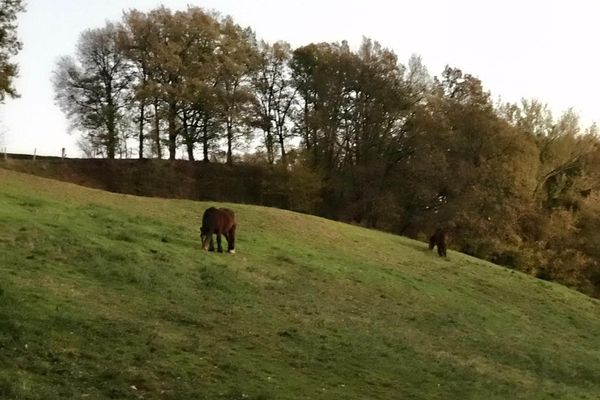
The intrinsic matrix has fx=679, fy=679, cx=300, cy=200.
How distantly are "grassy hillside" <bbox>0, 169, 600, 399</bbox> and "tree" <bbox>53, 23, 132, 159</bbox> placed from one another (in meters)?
33.9

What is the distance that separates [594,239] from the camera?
52.0m

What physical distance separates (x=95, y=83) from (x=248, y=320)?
2174 inches

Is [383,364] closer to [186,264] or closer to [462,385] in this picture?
[462,385]

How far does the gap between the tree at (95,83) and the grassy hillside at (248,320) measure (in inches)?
1334

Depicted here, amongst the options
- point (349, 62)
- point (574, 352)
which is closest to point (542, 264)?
point (349, 62)

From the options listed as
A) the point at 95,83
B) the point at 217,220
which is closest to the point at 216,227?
the point at 217,220

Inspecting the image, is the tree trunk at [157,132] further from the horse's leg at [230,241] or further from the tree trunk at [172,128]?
the horse's leg at [230,241]

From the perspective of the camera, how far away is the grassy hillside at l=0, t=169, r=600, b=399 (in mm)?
10070

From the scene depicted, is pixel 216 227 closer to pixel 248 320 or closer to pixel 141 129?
pixel 248 320

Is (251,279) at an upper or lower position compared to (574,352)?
upper

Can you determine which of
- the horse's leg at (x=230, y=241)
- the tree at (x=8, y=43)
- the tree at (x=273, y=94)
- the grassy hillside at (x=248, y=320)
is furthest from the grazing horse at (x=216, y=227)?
the tree at (x=273, y=94)

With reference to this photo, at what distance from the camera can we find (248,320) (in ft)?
50.3

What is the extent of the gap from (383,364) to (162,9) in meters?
59.1

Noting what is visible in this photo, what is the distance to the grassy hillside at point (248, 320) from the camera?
1007 cm
